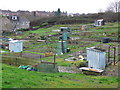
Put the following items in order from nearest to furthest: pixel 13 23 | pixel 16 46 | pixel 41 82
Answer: pixel 41 82
pixel 16 46
pixel 13 23

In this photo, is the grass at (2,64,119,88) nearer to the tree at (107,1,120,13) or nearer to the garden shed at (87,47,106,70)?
the garden shed at (87,47,106,70)

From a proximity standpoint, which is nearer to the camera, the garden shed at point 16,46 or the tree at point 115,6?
the garden shed at point 16,46

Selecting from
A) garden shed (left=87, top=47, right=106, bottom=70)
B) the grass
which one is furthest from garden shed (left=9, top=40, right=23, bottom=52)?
the grass

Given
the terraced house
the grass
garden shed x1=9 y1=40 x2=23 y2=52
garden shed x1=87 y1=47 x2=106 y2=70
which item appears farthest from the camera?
the terraced house

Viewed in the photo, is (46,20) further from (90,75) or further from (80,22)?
(90,75)

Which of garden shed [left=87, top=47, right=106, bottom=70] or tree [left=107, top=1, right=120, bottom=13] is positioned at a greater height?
tree [left=107, top=1, right=120, bottom=13]

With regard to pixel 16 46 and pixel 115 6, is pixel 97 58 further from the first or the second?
pixel 115 6

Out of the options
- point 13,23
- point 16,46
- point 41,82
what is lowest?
point 41,82

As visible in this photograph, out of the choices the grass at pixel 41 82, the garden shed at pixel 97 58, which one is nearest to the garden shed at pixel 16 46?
the garden shed at pixel 97 58

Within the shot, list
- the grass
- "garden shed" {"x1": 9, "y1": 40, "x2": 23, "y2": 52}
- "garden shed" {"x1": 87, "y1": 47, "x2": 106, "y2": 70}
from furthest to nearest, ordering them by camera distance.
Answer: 1. "garden shed" {"x1": 9, "y1": 40, "x2": 23, "y2": 52}
2. "garden shed" {"x1": 87, "y1": 47, "x2": 106, "y2": 70}
3. the grass

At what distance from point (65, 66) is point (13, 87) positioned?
29.8 ft

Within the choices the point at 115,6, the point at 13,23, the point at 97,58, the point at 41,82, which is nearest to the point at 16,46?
the point at 97,58

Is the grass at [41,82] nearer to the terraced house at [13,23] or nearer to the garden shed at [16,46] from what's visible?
the garden shed at [16,46]

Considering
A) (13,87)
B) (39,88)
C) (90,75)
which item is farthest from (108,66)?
(13,87)
